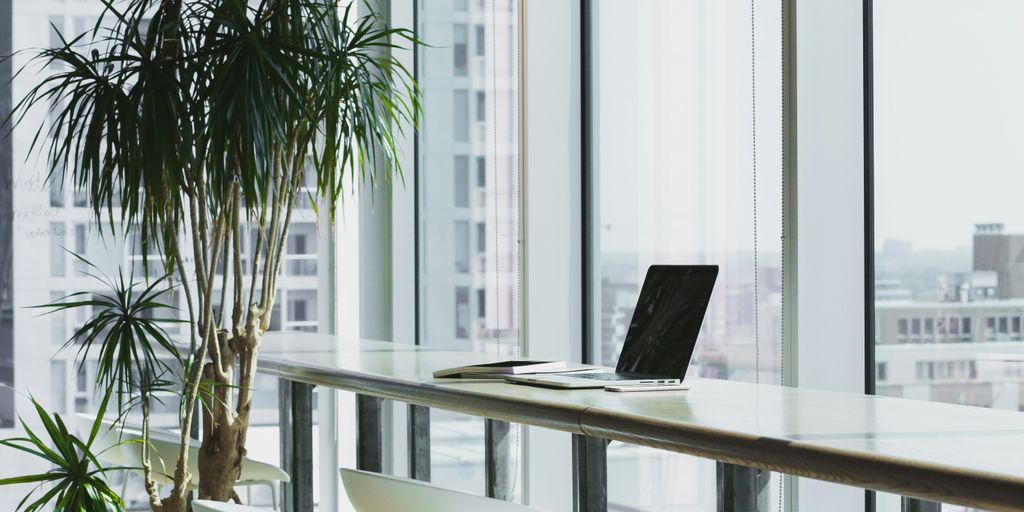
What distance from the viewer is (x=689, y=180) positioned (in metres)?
3.08

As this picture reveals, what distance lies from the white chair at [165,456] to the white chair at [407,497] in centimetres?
67

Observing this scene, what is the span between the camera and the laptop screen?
1938mm

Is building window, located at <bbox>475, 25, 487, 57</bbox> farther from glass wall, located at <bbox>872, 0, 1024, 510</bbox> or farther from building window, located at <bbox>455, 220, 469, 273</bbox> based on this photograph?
glass wall, located at <bbox>872, 0, 1024, 510</bbox>

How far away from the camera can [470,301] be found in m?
4.37

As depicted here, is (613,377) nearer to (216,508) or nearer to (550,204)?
(216,508)

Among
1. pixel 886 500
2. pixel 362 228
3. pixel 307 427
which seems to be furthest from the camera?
pixel 362 228

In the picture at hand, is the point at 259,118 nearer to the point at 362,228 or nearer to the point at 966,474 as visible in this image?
the point at 966,474

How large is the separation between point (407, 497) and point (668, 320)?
0.60m

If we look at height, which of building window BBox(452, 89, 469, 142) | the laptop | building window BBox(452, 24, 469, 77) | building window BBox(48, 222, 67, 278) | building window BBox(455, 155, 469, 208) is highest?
building window BBox(452, 24, 469, 77)

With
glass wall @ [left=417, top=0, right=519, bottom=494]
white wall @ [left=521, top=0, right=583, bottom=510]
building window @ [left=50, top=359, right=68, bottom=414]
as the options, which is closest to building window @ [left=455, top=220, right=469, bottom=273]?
glass wall @ [left=417, top=0, right=519, bottom=494]

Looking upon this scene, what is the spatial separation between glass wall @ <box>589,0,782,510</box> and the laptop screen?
67 centimetres

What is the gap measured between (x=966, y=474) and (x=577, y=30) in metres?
2.75

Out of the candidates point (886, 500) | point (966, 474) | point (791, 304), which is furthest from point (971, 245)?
point (966, 474)

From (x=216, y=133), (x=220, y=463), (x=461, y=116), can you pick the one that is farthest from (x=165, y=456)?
(x=461, y=116)
